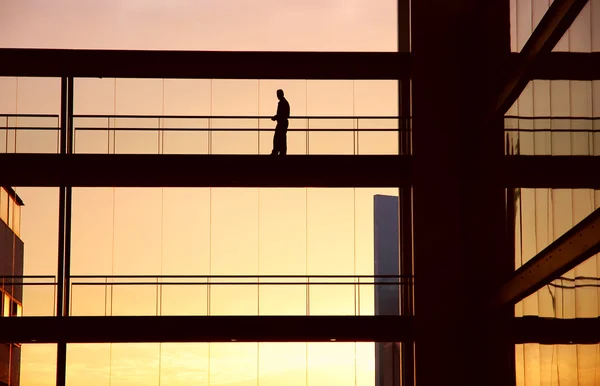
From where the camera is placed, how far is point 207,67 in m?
21.7

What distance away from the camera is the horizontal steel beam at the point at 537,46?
14.8 m

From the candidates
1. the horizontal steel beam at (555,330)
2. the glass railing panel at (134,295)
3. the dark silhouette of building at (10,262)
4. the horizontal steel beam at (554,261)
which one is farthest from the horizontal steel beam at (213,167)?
the dark silhouette of building at (10,262)

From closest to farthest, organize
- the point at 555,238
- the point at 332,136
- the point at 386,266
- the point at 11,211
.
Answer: the point at 555,238, the point at 332,136, the point at 11,211, the point at 386,266

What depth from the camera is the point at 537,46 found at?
16.3 meters

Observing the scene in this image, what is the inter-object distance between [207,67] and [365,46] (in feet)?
17.3

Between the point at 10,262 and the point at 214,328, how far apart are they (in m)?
7.59

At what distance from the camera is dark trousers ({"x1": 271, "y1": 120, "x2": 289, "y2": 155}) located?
70.6 ft

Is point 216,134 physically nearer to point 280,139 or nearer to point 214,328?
point 280,139

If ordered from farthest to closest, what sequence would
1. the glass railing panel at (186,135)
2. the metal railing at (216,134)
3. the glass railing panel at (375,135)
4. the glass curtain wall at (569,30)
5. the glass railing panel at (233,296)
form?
the glass railing panel at (375,135) < the glass railing panel at (186,135) < the metal railing at (216,134) < the glass railing panel at (233,296) < the glass curtain wall at (569,30)

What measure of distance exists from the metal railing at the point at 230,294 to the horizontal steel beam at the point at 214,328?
5.55 feet

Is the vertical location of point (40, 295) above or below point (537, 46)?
below

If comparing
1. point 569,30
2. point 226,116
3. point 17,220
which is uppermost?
point 569,30

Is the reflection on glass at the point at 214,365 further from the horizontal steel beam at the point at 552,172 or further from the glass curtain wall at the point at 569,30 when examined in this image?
the glass curtain wall at the point at 569,30

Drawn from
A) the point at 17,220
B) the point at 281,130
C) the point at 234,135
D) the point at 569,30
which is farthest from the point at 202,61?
the point at 569,30
